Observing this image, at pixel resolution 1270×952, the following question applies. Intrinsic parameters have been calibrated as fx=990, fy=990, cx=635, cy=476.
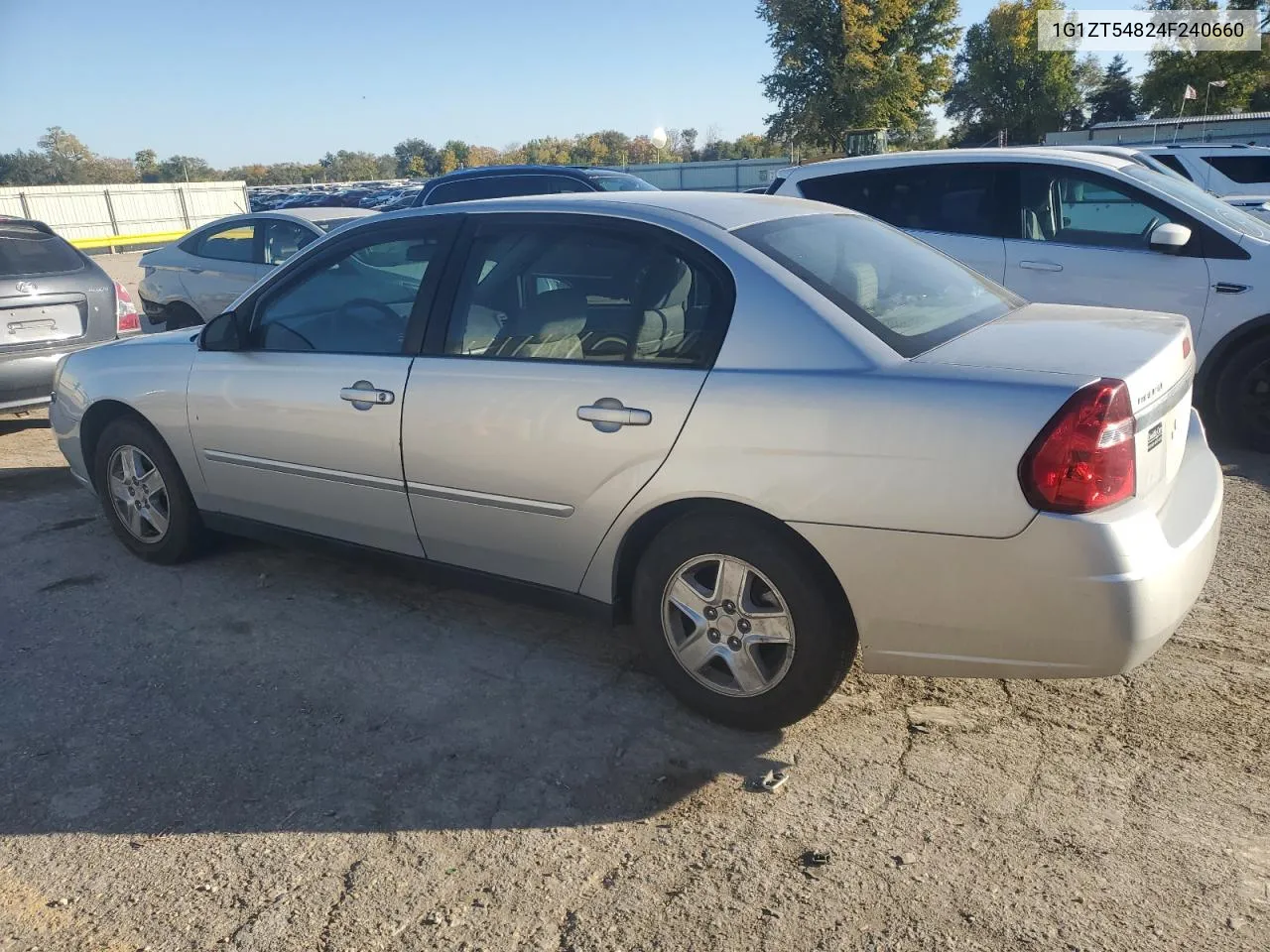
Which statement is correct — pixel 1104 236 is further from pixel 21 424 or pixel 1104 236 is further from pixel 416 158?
pixel 416 158

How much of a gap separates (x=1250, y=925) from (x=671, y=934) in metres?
1.34

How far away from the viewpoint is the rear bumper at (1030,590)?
257cm

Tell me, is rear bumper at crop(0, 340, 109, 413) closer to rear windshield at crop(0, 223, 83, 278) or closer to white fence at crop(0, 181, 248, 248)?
rear windshield at crop(0, 223, 83, 278)

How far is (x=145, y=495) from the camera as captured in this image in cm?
479

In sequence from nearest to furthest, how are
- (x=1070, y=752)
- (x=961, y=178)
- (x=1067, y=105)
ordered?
(x=1070, y=752) < (x=961, y=178) < (x=1067, y=105)

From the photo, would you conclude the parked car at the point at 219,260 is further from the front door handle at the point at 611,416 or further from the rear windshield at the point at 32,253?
the front door handle at the point at 611,416

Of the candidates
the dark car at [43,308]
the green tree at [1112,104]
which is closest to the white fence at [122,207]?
the dark car at [43,308]

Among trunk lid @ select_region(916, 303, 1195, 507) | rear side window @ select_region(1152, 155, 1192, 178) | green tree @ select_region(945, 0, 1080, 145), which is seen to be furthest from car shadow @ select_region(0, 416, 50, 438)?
green tree @ select_region(945, 0, 1080, 145)

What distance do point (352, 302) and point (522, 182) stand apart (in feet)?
22.8

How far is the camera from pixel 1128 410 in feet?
8.62

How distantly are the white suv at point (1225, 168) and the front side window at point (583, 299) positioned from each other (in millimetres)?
12091

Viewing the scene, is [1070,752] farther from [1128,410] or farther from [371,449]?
[371,449]

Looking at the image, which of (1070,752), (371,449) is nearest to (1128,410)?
(1070,752)

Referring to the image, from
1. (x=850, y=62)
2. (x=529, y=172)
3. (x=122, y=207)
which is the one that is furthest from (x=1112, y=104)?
(x=529, y=172)
